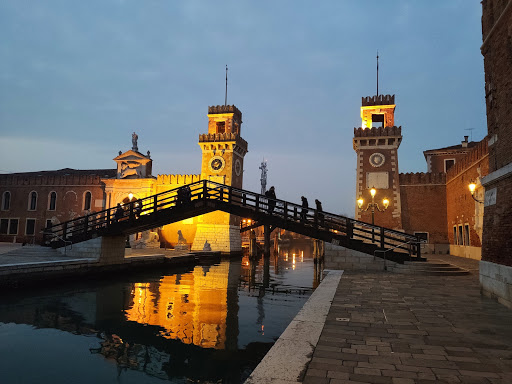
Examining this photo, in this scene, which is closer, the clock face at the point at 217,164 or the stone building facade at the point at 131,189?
the stone building facade at the point at 131,189

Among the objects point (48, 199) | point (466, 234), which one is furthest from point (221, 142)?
point (466, 234)

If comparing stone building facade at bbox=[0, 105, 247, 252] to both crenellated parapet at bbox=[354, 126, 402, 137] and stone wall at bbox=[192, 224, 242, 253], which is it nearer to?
stone wall at bbox=[192, 224, 242, 253]

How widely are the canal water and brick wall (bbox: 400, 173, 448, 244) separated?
19.9 metres

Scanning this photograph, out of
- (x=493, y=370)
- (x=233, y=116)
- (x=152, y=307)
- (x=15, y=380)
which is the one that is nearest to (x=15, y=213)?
(x=233, y=116)

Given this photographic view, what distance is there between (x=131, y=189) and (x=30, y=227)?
12.8 meters

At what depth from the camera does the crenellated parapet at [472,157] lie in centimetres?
2070

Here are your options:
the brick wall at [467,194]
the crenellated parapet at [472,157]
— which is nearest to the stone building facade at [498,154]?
the crenellated parapet at [472,157]

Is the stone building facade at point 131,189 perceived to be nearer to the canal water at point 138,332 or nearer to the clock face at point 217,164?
the clock face at point 217,164

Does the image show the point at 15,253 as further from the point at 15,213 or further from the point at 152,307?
the point at 15,213

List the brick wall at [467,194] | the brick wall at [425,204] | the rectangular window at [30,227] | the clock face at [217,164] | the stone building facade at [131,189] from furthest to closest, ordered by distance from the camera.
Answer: the rectangular window at [30,227] < the clock face at [217,164] < the stone building facade at [131,189] < the brick wall at [425,204] < the brick wall at [467,194]

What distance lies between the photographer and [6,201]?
40.0 metres

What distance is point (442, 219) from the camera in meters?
29.4

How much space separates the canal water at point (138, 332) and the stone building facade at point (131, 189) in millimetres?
20658

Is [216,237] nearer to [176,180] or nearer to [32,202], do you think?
[176,180]
